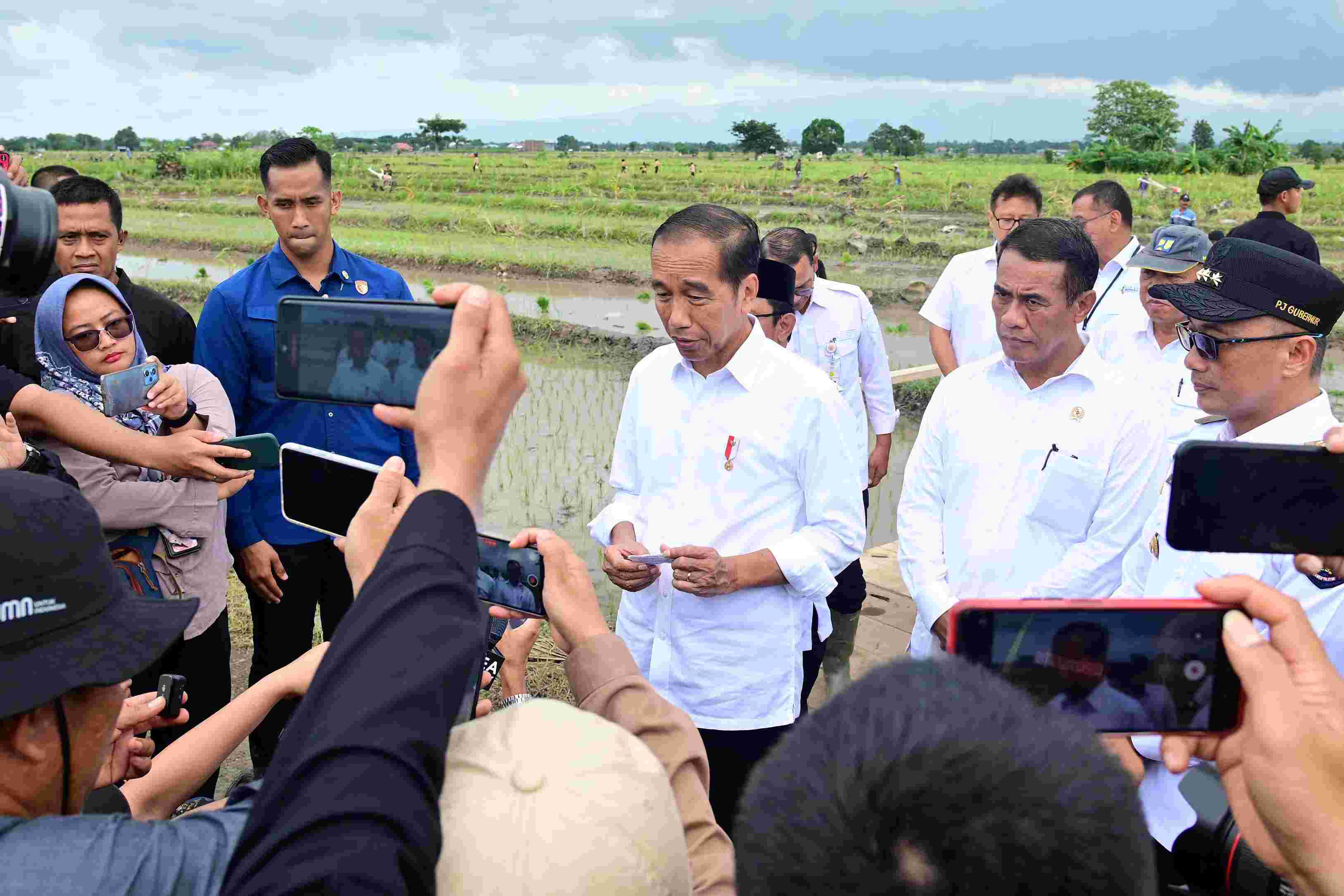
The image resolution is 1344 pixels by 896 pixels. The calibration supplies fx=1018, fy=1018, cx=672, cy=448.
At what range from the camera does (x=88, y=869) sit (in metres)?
0.94

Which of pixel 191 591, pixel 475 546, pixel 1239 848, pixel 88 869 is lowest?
pixel 191 591

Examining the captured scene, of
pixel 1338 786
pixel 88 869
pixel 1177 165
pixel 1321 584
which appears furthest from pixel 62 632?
pixel 1177 165

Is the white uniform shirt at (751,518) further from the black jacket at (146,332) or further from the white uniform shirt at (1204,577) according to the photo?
the black jacket at (146,332)

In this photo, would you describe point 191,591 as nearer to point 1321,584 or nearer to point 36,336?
point 36,336

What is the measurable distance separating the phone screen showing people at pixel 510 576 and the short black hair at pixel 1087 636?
798 mm

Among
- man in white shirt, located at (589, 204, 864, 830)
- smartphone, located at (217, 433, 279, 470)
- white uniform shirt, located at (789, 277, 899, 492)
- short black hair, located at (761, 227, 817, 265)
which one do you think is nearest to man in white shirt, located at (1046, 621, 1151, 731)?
man in white shirt, located at (589, 204, 864, 830)

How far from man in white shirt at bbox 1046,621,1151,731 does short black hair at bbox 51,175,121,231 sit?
3.16 meters

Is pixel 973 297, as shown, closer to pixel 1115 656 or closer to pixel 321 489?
pixel 321 489

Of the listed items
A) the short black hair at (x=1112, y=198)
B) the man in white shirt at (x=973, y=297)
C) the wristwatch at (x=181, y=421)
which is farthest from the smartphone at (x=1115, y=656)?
the short black hair at (x=1112, y=198)

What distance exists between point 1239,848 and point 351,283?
293 cm

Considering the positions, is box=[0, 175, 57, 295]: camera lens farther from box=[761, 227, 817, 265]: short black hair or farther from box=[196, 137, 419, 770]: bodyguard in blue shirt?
box=[761, 227, 817, 265]: short black hair

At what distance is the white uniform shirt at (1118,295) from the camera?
14.4ft

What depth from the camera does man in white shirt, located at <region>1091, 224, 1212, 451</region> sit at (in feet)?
12.6

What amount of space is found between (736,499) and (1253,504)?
1.29 meters
